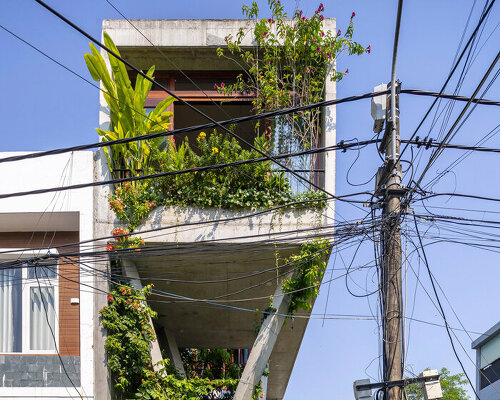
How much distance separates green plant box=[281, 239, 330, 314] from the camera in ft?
→ 45.0

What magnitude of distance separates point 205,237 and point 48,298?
2.83 m

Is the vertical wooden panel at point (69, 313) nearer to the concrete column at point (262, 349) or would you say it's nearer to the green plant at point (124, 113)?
the green plant at point (124, 113)

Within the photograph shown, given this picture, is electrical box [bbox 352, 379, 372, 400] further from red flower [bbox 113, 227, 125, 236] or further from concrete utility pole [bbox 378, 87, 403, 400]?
red flower [bbox 113, 227, 125, 236]

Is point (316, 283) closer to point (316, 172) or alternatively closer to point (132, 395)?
point (316, 172)

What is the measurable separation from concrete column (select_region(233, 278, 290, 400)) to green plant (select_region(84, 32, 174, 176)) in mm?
3283

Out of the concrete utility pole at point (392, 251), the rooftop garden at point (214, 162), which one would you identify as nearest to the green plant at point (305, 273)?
the rooftop garden at point (214, 162)

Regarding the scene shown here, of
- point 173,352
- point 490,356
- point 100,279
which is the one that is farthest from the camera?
point 490,356

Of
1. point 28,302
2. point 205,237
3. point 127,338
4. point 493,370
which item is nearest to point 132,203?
point 205,237

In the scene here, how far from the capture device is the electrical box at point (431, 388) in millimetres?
9898

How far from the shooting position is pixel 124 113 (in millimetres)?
14281

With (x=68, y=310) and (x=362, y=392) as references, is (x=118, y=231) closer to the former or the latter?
(x=68, y=310)

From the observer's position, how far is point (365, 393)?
33.1 feet

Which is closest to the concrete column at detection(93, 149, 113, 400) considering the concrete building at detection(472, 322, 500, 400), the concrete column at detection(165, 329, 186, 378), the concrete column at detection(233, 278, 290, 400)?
the concrete column at detection(233, 278, 290, 400)

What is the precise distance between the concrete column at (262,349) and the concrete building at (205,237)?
17mm
